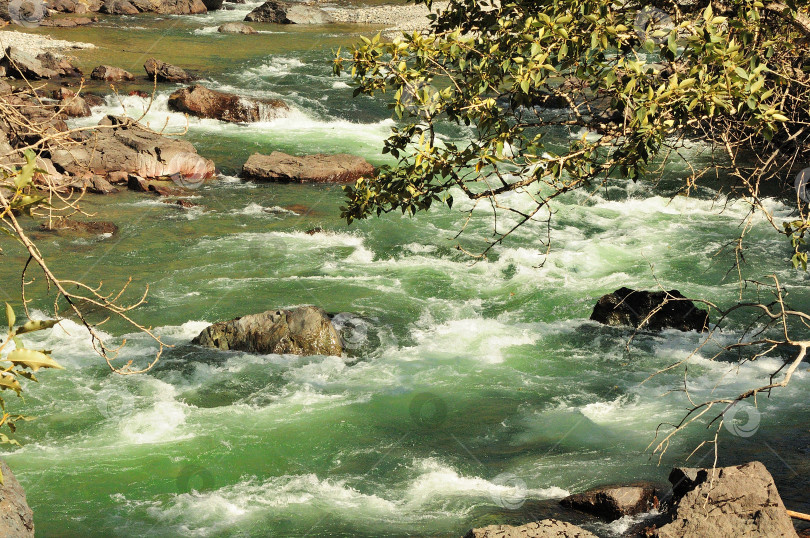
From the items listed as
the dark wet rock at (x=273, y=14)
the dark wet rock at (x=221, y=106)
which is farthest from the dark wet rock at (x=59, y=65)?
the dark wet rock at (x=273, y=14)

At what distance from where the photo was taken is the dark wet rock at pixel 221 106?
609 inches

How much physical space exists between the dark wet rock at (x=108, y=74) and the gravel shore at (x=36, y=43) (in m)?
2.61

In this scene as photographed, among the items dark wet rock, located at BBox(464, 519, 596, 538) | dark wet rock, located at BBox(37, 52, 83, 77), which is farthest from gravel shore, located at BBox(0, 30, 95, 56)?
dark wet rock, located at BBox(464, 519, 596, 538)

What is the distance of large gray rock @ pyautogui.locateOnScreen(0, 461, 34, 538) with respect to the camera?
155 inches

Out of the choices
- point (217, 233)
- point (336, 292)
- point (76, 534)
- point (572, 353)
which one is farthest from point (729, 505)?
point (217, 233)

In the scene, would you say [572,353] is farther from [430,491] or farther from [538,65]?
[538,65]

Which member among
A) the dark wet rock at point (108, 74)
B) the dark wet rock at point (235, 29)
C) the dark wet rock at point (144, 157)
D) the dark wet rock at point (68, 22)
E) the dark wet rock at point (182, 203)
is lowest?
the dark wet rock at point (182, 203)

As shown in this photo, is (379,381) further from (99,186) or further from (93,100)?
(93,100)

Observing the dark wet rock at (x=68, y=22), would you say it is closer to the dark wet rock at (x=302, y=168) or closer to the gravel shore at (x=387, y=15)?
the gravel shore at (x=387, y=15)

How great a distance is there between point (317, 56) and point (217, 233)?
1190 cm

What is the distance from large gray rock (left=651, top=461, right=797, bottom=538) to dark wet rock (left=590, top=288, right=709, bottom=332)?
369 cm

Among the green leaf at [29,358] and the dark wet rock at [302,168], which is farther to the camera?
the dark wet rock at [302,168]

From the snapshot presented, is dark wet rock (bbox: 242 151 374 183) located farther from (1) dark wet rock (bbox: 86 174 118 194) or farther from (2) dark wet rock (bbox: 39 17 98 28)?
(2) dark wet rock (bbox: 39 17 98 28)

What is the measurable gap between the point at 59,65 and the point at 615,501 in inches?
645
